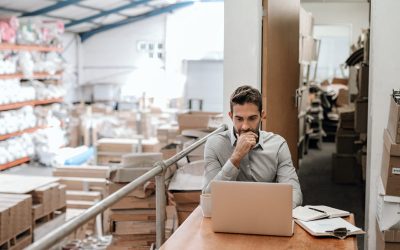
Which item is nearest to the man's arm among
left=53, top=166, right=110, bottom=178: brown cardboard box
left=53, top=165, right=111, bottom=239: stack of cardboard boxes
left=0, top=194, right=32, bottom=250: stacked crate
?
left=0, top=194, right=32, bottom=250: stacked crate

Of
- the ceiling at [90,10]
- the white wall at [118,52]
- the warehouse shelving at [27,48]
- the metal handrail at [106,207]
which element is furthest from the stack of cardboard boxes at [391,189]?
the white wall at [118,52]

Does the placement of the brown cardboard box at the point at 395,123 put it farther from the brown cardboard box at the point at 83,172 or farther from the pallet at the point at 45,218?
the brown cardboard box at the point at 83,172

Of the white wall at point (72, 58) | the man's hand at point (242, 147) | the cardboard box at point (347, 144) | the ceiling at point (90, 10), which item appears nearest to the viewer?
the man's hand at point (242, 147)

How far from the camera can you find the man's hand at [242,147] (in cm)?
Answer: 240

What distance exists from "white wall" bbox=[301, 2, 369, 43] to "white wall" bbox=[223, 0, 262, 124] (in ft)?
25.4

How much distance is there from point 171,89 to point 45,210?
10105mm

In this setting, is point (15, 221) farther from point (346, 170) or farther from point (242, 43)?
point (346, 170)

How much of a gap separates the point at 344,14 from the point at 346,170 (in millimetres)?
A: 5559

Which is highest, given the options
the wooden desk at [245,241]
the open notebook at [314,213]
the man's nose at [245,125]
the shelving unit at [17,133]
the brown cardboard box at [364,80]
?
the brown cardboard box at [364,80]

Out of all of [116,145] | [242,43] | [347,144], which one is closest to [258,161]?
[242,43]

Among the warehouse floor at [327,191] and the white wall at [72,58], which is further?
the white wall at [72,58]

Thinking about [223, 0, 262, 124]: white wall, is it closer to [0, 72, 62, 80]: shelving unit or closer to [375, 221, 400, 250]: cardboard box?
[375, 221, 400, 250]: cardboard box

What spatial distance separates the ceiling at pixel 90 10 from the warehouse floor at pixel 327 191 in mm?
6248

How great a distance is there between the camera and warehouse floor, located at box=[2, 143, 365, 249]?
5.43 m
